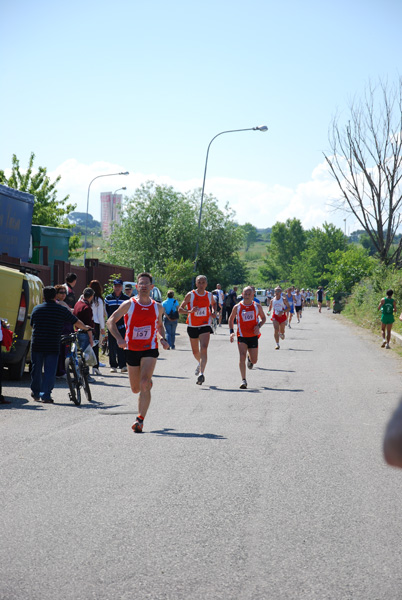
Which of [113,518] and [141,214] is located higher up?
[141,214]

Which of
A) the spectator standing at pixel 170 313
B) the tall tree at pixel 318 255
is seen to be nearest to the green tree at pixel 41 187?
the spectator standing at pixel 170 313

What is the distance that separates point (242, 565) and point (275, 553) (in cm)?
31

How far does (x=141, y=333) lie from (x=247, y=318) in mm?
5034

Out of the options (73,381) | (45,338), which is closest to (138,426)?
(73,381)

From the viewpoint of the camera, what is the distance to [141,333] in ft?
31.0

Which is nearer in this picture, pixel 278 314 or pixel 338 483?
pixel 338 483

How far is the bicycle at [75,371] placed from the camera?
1151cm

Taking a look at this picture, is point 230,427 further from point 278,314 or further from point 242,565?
point 278,314

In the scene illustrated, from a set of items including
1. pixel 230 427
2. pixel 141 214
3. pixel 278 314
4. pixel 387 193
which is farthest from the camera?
pixel 141 214

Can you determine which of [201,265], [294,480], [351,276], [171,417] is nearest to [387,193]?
[351,276]

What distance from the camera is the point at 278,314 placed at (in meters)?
22.5

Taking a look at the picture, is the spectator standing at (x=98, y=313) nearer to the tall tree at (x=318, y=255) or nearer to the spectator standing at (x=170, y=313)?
the spectator standing at (x=170, y=313)

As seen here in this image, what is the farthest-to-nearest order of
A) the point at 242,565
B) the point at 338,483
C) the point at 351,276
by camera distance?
the point at 351,276 → the point at 338,483 → the point at 242,565

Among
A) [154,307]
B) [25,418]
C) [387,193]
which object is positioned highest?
[387,193]
